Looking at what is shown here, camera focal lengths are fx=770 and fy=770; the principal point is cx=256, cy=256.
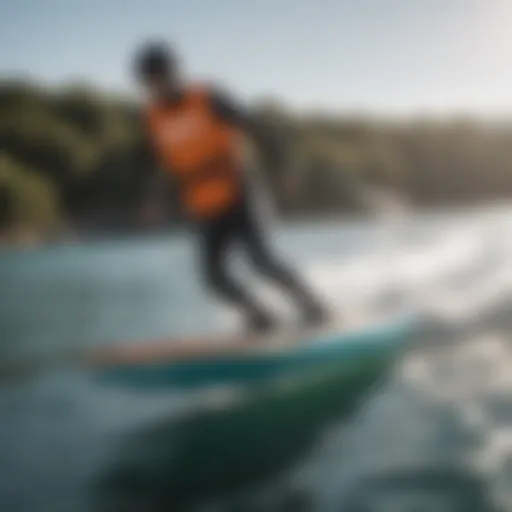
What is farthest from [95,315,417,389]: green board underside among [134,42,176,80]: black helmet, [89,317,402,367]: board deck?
[134,42,176,80]: black helmet

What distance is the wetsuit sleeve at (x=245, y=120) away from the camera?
1.50m

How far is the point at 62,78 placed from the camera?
1580mm

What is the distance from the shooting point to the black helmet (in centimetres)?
150

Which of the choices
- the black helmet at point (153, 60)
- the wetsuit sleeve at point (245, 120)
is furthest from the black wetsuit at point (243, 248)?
the black helmet at point (153, 60)

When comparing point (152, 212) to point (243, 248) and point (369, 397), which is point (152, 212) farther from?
point (369, 397)

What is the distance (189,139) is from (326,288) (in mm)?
401

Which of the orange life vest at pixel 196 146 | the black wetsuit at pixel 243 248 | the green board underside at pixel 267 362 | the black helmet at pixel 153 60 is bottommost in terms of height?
the green board underside at pixel 267 362

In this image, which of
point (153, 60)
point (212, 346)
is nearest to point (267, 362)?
point (212, 346)

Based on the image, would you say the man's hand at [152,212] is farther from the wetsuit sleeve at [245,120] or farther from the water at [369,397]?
the wetsuit sleeve at [245,120]

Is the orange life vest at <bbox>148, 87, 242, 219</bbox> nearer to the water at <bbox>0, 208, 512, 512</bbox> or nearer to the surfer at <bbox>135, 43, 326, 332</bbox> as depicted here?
the surfer at <bbox>135, 43, 326, 332</bbox>

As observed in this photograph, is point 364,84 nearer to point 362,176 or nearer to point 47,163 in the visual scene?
point 362,176

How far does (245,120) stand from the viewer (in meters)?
1.50

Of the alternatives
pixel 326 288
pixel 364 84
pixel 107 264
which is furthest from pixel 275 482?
pixel 364 84

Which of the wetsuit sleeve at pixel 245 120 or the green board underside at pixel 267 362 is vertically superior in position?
the wetsuit sleeve at pixel 245 120
